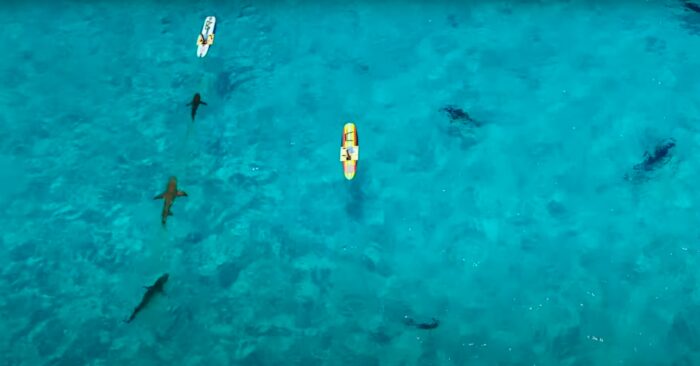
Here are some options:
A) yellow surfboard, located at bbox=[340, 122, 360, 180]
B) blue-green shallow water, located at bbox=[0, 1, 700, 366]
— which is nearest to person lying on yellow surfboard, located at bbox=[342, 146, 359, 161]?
yellow surfboard, located at bbox=[340, 122, 360, 180]

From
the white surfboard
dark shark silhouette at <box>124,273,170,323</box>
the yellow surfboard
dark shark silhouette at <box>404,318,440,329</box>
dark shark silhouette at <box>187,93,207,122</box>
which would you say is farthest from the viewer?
the white surfboard

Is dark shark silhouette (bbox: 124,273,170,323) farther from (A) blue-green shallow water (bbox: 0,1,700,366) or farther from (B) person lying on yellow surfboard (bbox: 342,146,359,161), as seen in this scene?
(B) person lying on yellow surfboard (bbox: 342,146,359,161)

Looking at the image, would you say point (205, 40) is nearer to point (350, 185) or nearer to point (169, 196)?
point (169, 196)

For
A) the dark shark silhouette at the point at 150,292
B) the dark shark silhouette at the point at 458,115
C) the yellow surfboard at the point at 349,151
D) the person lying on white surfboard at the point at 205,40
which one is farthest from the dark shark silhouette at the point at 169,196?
the dark shark silhouette at the point at 458,115

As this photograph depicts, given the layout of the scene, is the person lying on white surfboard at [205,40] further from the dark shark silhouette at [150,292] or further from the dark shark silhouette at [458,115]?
the dark shark silhouette at [150,292]

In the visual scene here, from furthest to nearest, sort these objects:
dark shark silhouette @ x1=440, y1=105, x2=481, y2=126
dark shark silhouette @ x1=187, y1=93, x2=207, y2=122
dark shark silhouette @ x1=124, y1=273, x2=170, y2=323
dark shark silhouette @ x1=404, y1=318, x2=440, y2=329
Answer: dark shark silhouette @ x1=187, y1=93, x2=207, y2=122 → dark shark silhouette @ x1=440, y1=105, x2=481, y2=126 → dark shark silhouette @ x1=124, y1=273, x2=170, y2=323 → dark shark silhouette @ x1=404, y1=318, x2=440, y2=329

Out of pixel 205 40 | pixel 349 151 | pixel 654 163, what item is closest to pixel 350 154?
pixel 349 151
